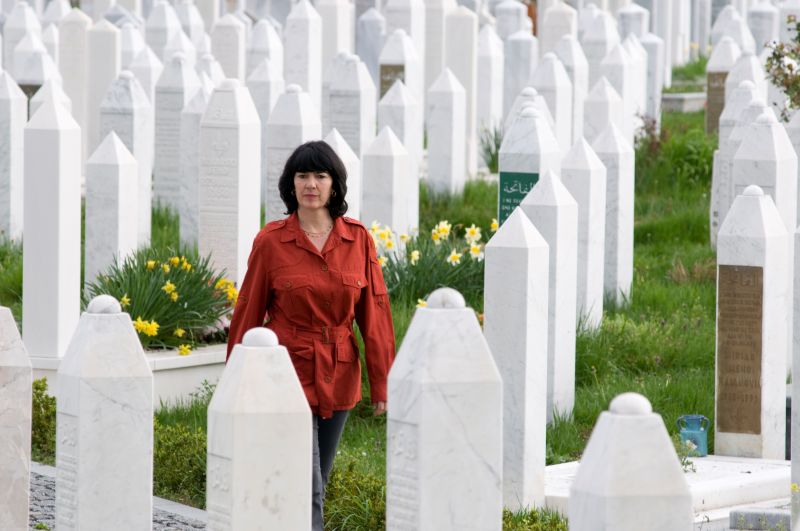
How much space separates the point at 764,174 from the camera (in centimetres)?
860

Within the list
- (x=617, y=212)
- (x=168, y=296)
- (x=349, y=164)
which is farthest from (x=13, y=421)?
(x=617, y=212)

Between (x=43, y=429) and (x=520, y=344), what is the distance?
90.5 inches

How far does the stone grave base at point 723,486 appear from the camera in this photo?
6785mm

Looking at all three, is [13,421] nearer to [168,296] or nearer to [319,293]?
[319,293]

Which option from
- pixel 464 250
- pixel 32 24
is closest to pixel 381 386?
pixel 464 250

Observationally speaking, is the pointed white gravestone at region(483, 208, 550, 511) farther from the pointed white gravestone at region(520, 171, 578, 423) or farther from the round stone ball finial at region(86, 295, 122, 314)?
the round stone ball finial at region(86, 295, 122, 314)

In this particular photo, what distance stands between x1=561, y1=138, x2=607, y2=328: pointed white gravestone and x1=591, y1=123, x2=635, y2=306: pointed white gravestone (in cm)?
96

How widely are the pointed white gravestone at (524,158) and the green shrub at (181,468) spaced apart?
2.84m

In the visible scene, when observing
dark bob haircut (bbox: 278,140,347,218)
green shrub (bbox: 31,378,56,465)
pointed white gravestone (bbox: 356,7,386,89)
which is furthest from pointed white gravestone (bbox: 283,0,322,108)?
dark bob haircut (bbox: 278,140,347,218)

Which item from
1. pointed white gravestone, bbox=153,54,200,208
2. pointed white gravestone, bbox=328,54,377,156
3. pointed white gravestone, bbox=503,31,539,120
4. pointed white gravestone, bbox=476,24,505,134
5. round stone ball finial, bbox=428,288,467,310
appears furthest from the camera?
pointed white gravestone, bbox=503,31,539,120

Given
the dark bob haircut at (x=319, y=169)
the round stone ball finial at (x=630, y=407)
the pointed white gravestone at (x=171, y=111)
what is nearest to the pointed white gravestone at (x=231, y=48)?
the pointed white gravestone at (x=171, y=111)

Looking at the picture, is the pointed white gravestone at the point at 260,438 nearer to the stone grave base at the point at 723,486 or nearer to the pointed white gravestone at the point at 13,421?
the pointed white gravestone at the point at 13,421

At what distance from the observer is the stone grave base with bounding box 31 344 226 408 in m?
8.59

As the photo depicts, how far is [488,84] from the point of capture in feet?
52.2
